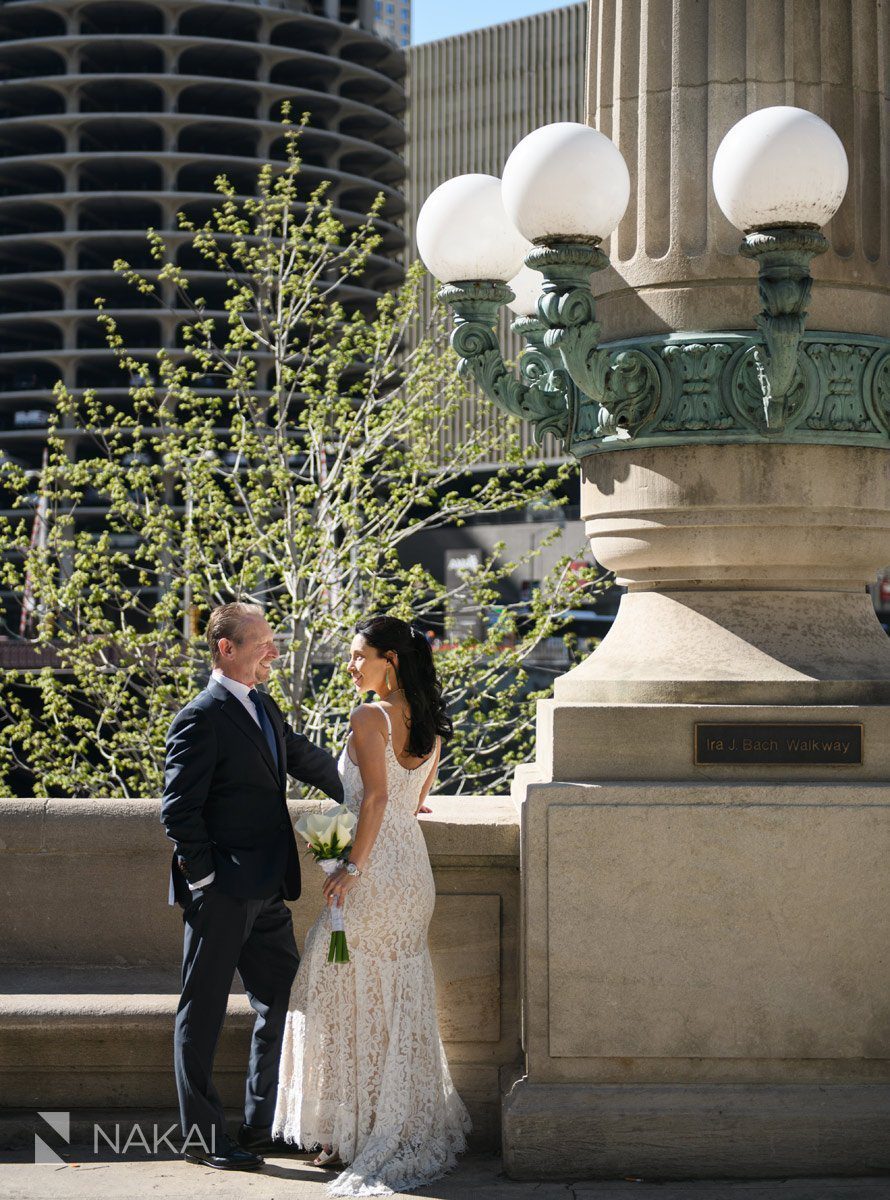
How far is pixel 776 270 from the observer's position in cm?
516

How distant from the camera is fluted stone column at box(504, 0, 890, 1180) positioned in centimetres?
530

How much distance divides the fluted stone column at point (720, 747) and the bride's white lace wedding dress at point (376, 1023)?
0.34 m

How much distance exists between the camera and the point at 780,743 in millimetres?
5398

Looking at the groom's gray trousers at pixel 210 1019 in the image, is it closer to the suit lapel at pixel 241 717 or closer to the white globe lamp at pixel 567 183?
the suit lapel at pixel 241 717

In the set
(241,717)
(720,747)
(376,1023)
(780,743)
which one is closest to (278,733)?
(241,717)

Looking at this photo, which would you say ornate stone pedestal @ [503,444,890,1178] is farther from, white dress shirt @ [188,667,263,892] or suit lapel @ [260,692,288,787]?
white dress shirt @ [188,667,263,892]

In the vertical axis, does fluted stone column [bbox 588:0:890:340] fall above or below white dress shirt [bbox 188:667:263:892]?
above

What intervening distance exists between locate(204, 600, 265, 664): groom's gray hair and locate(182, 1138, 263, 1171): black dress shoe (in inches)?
67.1

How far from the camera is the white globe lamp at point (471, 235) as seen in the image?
6.09 m

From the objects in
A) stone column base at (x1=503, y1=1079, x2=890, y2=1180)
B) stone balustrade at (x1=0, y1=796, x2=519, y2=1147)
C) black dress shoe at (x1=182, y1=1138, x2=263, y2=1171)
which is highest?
stone balustrade at (x1=0, y1=796, x2=519, y2=1147)

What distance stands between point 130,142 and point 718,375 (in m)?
95.8

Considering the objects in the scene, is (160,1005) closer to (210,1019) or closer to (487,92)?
(210,1019)

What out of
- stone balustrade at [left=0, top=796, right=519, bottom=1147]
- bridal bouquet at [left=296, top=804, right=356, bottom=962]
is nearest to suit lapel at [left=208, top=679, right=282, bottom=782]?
bridal bouquet at [left=296, top=804, right=356, bottom=962]

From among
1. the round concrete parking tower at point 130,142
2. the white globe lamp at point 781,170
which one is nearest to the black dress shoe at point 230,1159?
the white globe lamp at point 781,170
